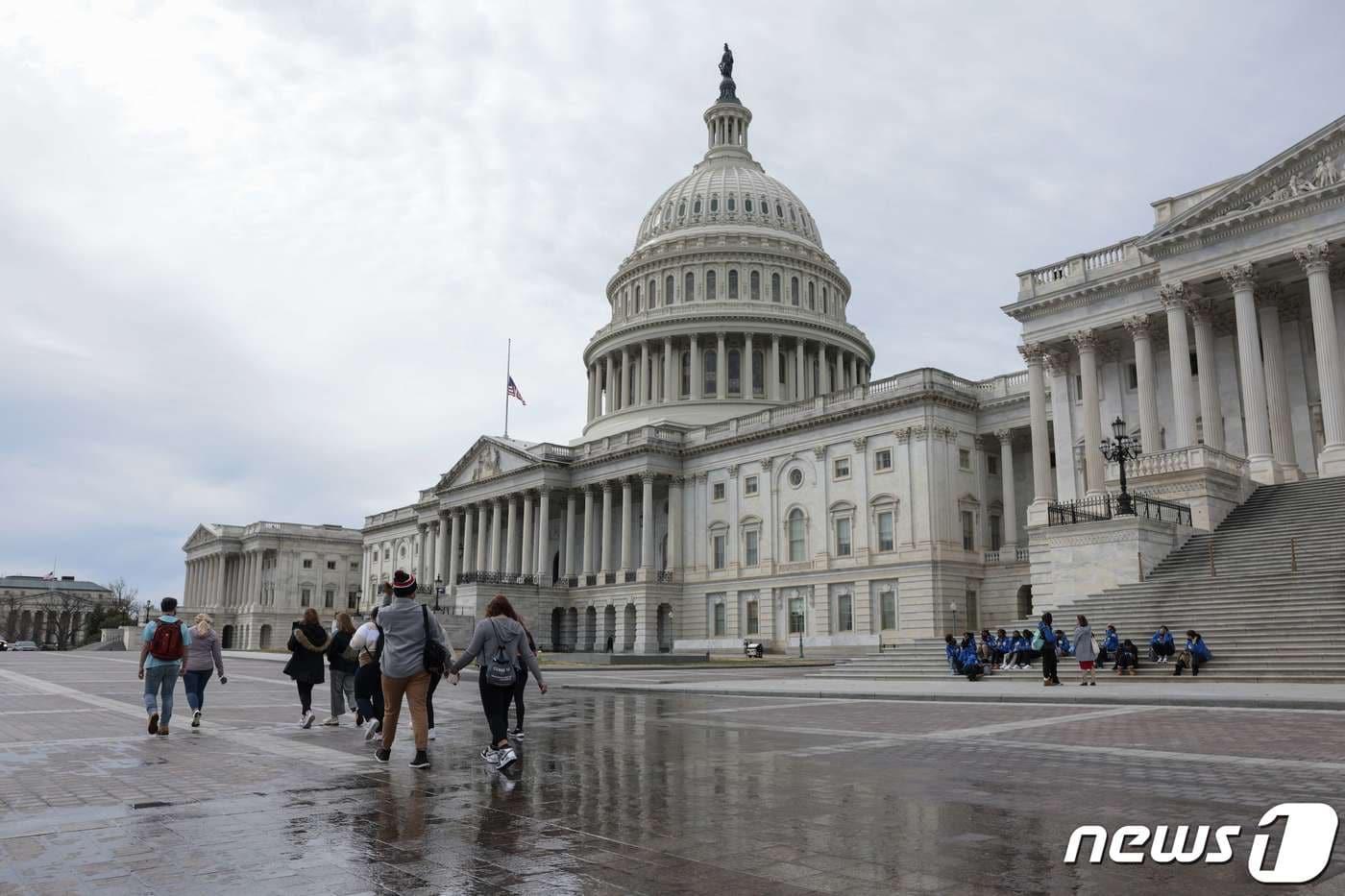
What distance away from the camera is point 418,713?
450 inches

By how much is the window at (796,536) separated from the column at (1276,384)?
106ft

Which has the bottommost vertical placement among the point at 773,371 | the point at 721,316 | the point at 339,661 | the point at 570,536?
the point at 339,661

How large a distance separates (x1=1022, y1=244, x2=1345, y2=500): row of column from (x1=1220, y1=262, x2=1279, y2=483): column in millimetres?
37

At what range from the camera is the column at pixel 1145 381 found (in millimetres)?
43250

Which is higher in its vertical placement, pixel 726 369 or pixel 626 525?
pixel 726 369

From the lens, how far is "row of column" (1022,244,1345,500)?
37.7 m

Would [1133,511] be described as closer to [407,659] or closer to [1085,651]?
[1085,651]

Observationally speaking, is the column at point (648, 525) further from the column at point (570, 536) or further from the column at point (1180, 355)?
the column at point (1180, 355)

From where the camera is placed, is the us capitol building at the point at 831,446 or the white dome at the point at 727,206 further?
the white dome at the point at 727,206

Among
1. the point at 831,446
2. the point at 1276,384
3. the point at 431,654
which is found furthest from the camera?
the point at 831,446

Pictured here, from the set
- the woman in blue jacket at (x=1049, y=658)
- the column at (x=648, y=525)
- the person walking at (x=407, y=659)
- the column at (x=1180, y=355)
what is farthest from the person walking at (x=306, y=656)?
the column at (x=648, y=525)

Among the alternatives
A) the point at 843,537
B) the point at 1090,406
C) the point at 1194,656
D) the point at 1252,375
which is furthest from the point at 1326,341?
the point at 843,537

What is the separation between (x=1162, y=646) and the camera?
26.1 m

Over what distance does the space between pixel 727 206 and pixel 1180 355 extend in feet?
215
